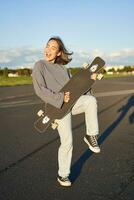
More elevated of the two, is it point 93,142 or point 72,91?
point 72,91

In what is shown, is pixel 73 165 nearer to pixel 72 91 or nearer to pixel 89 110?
pixel 89 110

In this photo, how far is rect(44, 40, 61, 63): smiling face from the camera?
538cm

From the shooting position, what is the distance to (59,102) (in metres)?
5.20

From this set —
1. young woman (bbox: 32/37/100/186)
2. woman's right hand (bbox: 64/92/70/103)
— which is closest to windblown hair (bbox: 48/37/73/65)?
young woman (bbox: 32/37/100/186)

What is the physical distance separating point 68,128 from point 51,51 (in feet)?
3.09

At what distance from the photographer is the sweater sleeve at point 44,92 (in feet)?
17.0

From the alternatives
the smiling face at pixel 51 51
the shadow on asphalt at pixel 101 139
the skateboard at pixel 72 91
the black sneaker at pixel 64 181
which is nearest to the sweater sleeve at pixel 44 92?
the skateboard at pixel 72 91

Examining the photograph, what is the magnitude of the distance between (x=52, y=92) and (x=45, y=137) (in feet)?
13.8

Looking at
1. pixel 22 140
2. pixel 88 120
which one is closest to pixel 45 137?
pixel 22 140

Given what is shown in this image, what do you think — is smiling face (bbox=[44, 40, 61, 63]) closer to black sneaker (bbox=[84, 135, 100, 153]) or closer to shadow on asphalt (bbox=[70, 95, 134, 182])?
black sneaker (bbox=[84, 135, 100, 153])

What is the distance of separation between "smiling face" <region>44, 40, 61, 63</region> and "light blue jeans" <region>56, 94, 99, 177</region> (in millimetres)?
602

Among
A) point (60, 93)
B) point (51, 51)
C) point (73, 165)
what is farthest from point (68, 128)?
point (73, 165)

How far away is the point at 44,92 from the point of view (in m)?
5.16

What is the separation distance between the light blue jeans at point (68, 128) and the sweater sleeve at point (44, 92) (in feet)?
0.89
